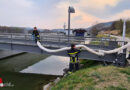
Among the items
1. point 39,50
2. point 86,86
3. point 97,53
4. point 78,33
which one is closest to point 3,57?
point 39,50

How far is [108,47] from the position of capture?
939 centimetres

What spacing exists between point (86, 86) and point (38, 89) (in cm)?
524

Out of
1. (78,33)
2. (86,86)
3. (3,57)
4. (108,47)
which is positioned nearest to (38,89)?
(86,86)

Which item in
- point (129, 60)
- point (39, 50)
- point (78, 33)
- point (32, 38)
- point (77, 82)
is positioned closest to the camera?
point (77, 82)

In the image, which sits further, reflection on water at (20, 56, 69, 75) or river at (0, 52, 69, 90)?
reflection on water at (20, 56, 69, 75)

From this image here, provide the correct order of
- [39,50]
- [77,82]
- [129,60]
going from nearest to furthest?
[77,82], [129,60], [39,50]

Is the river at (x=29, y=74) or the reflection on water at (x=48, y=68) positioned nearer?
the river at (x=29, y=74)

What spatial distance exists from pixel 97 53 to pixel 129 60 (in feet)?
7.16

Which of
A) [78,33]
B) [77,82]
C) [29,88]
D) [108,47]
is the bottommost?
[29,88]

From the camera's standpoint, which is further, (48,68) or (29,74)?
(48,68)

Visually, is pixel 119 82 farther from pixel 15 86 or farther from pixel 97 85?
pixel 15 86

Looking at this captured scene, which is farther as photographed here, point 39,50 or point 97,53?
point 39,50

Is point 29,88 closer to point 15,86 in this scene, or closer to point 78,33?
point 15,86

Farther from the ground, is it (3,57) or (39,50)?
(39,50)
